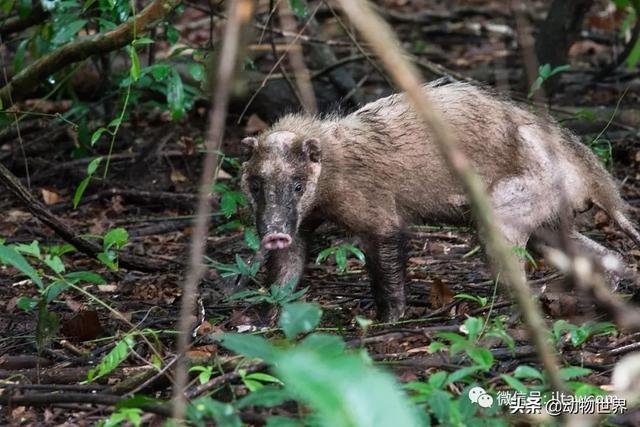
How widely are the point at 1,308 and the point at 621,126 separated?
17.9 feet

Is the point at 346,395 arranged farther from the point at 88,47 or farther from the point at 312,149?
the point at 88,47

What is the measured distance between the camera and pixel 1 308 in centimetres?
664

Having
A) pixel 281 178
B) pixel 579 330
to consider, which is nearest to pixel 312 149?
pixel 281 178

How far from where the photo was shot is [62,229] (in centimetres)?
647

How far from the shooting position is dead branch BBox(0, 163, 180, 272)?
6180mm

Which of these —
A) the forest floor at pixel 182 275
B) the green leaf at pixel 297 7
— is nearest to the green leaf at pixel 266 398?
the forest floor at pixel 182 275

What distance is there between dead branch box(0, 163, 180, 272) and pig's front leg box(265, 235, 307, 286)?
0.91 meters

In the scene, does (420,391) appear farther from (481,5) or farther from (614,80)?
(481,5)

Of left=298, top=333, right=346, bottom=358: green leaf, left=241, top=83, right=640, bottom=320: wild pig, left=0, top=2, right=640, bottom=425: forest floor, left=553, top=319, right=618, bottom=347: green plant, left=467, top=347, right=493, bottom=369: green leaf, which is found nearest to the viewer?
left=298, top=333, right=346, bottom=358: green leaf

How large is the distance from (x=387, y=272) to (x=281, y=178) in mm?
873

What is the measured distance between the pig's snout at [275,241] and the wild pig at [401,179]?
0.32 ft

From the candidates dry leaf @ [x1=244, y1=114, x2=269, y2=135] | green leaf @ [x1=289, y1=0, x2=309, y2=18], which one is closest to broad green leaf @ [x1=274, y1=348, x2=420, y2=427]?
green leaf @ [x1=289, y1=0, x2=309, y2=18]

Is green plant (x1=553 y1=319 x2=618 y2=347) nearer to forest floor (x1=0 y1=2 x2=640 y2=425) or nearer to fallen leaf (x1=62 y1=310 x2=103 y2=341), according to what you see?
forest floor (x1=0 y1=2 x2=640 y2=425)

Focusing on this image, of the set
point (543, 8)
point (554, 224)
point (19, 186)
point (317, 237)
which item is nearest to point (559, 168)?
point (554, 224)
